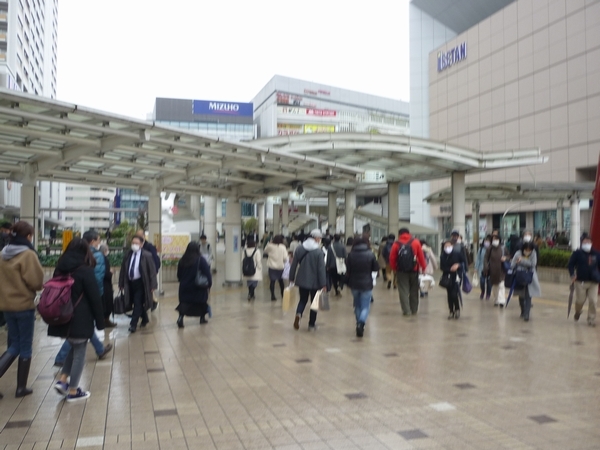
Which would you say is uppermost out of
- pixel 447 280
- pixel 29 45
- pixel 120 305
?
pixel 29 45

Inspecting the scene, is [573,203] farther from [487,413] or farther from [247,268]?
[487,413]

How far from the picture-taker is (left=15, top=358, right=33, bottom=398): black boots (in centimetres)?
587

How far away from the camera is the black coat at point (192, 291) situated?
10.1 metres

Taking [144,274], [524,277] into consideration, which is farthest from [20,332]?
[524,277]

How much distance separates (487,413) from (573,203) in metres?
24.4

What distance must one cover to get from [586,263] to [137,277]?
7474mm

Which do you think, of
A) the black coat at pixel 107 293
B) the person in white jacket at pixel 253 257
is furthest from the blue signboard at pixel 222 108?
the black coat at pixel 107 293

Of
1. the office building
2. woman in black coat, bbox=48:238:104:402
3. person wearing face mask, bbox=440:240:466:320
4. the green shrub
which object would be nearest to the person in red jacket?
person wearing face mask, bbox=440:240:466:320

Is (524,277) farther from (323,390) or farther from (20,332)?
(20,332)

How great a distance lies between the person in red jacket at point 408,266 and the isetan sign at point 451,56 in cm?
4642

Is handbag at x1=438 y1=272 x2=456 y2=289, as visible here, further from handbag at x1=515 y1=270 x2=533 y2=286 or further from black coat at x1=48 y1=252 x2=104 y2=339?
black coat at x1=48 y1=252 x2=104 y2=339

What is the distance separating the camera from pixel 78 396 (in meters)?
5.86

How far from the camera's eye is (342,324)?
34.9ft

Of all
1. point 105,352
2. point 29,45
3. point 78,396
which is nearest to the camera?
point 78,396
